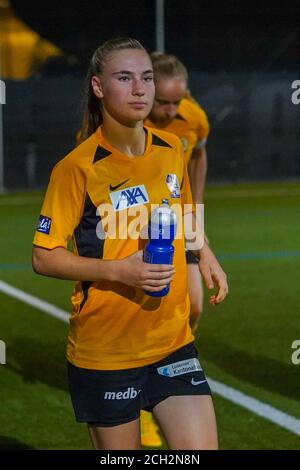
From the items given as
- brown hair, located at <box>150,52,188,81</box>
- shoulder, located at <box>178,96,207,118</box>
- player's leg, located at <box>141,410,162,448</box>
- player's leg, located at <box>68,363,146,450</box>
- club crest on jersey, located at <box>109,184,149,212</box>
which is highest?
brown hair, located at <box>150,52,188,81</box>

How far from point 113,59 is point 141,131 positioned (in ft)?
0.97

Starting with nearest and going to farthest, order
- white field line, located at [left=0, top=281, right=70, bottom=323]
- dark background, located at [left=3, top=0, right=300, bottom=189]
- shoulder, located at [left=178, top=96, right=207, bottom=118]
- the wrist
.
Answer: the wrist, shoulder, located at [left=178, top=96, right=207, bottom=118], white field line, located at [left=0, top=281, right=70, bottom=323], dark background, located at [left=3, top=0, right=300, bottom=189]

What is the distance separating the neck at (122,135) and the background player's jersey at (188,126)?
2751 millimetres

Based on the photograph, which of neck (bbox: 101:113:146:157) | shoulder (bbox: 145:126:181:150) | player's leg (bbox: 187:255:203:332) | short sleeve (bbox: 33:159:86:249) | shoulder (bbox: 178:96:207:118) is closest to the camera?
short sleeve (bbox: 33:159:86:249)

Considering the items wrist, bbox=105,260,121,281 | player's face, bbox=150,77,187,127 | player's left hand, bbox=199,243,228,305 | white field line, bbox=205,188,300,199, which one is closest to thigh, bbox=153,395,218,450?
player's left hand, bbox=199,243,228,305

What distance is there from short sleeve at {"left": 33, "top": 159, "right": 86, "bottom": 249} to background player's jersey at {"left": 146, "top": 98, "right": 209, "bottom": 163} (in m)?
2.95

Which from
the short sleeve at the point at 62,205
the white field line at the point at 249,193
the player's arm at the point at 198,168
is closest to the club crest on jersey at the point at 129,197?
the short sleeve at the point at 62,205

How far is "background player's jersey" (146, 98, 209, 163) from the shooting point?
20.9ft

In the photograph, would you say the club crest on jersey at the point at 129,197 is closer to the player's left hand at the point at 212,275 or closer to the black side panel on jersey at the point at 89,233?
the black side panel on jersey at the point at 89,233

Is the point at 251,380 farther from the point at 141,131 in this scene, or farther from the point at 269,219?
the point at 269,219

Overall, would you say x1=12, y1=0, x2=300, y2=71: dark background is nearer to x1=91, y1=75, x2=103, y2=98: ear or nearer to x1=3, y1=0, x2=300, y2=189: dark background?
x1=3, y1=0, x2=300, y2=189: dark background

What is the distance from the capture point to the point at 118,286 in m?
3.42

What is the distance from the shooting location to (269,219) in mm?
16469

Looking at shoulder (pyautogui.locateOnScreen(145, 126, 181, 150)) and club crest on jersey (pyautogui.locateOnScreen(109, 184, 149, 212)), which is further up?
shoulder (pyautogui.locateOnScreen(145, 126, 181, 150))
